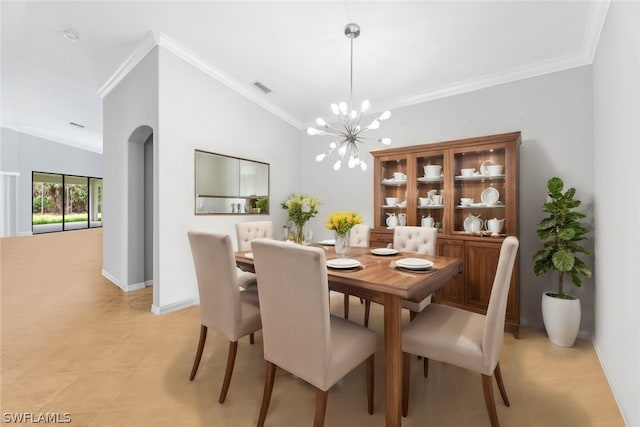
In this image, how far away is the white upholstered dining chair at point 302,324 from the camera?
49.4 inches

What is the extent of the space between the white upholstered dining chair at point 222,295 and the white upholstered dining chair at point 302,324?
0.30 m

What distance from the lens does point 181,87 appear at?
3.17 meters

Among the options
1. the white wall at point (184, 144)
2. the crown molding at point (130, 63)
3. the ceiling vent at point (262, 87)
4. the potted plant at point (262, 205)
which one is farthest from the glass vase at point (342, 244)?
the crown molding at point (130, 63)

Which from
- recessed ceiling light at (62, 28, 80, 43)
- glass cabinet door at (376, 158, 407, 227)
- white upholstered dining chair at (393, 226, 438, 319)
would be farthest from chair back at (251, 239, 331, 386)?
recessed ceiling light at (62, 28, 80, 43)

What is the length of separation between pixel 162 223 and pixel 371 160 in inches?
115

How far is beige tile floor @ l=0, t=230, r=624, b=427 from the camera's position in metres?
1.58

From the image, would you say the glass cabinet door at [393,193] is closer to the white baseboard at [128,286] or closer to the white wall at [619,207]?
the white wall at [619,207]

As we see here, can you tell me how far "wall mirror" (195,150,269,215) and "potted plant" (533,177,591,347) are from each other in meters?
3.39

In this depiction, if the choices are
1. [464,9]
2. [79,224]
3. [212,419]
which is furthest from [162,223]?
[79,224]

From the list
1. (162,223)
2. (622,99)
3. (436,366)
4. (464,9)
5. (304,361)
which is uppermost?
(464,9)

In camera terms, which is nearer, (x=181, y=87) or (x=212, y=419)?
(x=212, y=419)

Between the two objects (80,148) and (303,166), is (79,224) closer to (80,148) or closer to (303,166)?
(80,148)

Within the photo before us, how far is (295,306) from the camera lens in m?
1.34

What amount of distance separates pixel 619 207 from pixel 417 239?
136 centimetres
